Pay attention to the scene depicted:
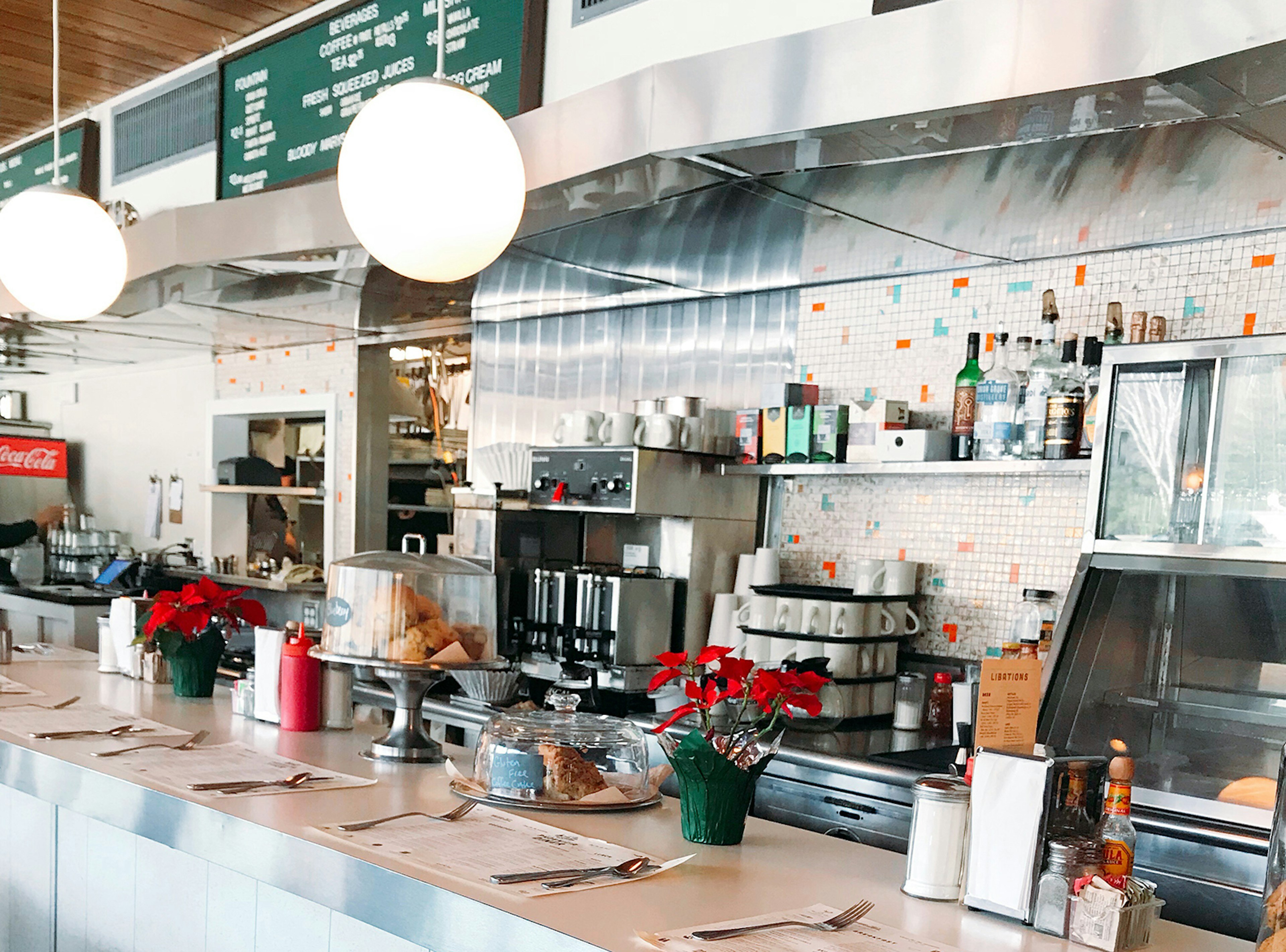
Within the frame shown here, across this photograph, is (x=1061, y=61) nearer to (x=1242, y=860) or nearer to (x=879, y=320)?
(x=1242, y=860)

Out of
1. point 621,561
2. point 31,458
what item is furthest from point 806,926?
point 31,458

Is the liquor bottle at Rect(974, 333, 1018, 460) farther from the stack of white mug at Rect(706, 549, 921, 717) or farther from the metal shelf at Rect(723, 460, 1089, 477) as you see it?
the stack of white mug at Rect(706, 549, 921, 717)

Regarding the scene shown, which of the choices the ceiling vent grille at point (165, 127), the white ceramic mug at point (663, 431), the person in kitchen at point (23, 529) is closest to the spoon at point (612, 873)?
the white ceramic mug at point (663, 431)

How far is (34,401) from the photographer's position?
8.97m

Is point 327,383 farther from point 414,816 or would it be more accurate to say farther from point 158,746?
point 414,816

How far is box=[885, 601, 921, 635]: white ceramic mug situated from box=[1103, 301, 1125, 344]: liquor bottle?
0.98 meters

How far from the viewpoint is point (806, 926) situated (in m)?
1.51

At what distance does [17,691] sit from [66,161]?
14.2 feet

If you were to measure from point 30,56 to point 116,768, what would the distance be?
456 centimetres

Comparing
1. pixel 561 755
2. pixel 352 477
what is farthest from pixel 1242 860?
pixel 352 477

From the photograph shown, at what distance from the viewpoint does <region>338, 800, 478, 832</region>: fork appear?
6.16ft

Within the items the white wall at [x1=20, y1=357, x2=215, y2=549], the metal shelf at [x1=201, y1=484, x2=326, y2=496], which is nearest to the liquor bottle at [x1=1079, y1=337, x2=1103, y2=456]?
the metal shelf at [x1=201, y1=484, x2=326, y2=496]

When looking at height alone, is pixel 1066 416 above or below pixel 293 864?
above

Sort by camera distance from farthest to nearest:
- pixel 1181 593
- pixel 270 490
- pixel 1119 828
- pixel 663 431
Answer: pixel 270 490 → pixel 663 431 → pixel 1181 593 → pixel 1119 828
